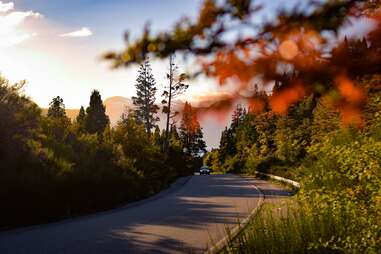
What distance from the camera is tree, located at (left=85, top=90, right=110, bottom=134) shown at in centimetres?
8357

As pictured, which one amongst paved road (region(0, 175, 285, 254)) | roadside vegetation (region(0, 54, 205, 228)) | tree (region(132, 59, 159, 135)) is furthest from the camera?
tree (region(132, 59, 159, 135))

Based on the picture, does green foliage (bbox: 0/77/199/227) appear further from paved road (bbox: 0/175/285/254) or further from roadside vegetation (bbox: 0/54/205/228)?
paved road (bbox: 0/175/285/254)

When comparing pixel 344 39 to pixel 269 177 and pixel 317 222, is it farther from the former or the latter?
pixel 269 177

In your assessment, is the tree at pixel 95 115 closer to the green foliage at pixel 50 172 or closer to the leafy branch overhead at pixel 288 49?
the green foliage at pixel 50 172

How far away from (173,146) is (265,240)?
4967 centimetres

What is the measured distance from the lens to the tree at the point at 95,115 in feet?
274

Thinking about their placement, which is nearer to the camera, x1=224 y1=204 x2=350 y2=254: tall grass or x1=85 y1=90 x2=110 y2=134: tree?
x1=224 y1=204 x2=350 y2=254: tall grass

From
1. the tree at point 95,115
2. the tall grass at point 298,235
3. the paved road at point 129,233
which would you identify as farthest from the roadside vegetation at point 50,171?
the tree at point 95,115

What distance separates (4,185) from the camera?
49.8 ft

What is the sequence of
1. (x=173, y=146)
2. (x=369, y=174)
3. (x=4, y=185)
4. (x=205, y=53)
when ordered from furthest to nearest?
(x=173, y=146), (x=4, y=185), (x=369, y=174), (x=205, y=53)

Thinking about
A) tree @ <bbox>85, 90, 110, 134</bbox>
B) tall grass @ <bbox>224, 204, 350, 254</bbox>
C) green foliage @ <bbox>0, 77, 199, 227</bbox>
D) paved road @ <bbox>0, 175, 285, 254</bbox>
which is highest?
tree @ <bbox>85, 90, 110, 134</bbox>

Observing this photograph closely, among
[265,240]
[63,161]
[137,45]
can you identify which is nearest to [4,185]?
[63,161]

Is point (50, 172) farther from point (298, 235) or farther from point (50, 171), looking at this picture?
point (298, 235)

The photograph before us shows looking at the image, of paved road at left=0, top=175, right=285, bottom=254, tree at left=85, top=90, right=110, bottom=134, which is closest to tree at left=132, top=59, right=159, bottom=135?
tree at left=85, top=90, right=110, bottom=134
